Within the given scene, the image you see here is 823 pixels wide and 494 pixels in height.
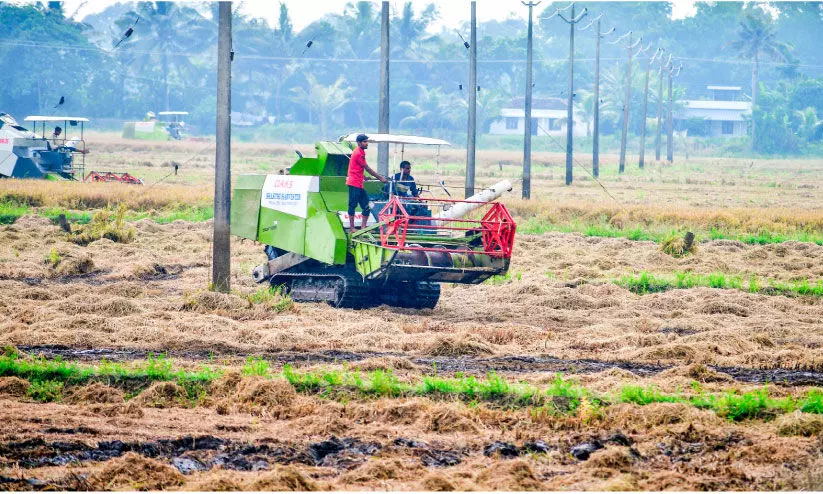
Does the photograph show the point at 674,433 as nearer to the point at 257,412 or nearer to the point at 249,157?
the point at 257,412

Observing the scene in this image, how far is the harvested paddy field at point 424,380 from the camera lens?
30.2 ft

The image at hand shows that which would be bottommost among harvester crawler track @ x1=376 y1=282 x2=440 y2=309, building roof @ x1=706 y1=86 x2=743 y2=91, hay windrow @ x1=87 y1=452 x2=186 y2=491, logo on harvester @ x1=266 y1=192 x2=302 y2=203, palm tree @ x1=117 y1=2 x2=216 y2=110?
hay windrow @ x1=87 y1=452 x2=186 y2=491

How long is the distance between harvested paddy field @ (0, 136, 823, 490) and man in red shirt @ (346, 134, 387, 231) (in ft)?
5.53

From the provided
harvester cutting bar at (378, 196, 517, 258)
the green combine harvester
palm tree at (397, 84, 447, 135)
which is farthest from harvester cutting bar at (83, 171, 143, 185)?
palm tree at (397, 84, 447, 135)

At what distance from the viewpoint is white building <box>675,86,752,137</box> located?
10562 cm

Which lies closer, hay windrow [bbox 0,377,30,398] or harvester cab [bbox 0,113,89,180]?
hay windrow [bbox 0,377,30,398]

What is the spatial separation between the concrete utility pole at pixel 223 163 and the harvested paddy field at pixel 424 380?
0.56 metres

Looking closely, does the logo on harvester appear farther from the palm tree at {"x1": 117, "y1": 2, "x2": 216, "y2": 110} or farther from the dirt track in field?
the palm tree at {"x1": 117, "y1": 2, "x2": 216, "y2": 110}

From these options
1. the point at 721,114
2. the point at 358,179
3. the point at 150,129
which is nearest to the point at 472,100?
the point at 358,179

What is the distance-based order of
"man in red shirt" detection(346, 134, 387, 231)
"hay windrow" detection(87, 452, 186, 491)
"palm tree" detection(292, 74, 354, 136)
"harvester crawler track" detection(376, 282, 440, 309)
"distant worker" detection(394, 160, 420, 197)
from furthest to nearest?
1. "palm tree" detection(292, 74, 354, 136)
2. "harvester crawler track" detection(376, 282, 440, 309)
3. "distant worker" detection(394, 160, 420, 197)
4. "man in red shirt" detection(346, 134, 387, 231)
5. "hay windrow" detection(87, 452, 186, 491)

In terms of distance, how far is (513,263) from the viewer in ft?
79.9

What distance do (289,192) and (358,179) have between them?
6.28 ft

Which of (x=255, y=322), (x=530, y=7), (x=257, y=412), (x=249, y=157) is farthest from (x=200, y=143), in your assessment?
(x=257, y=412)

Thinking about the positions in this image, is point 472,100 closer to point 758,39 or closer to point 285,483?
point 285,483
